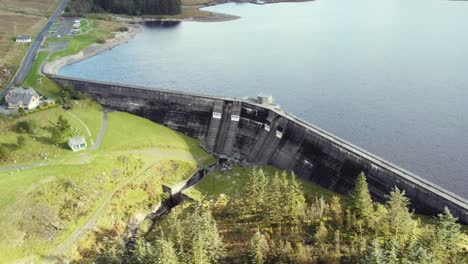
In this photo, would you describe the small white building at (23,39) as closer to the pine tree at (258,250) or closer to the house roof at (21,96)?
the house roof at (21,96)

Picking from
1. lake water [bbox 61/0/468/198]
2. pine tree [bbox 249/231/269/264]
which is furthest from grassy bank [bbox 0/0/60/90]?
pine tree [bbox 249/231/269/264]

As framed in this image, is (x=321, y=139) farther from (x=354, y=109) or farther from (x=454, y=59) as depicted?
(x=454, y=59)

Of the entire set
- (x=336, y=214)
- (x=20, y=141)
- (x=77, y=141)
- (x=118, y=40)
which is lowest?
(x=20, y=141)

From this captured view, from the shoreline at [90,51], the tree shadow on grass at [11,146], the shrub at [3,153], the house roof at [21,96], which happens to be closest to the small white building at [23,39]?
the shoreline at [90,51]

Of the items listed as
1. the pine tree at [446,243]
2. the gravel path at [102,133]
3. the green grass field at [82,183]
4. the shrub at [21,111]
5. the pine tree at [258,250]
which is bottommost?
the green grass field at [82,183]

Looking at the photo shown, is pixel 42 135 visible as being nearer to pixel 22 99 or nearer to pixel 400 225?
pixel 22 99

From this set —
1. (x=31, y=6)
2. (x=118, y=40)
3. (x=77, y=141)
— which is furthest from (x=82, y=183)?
(x=31, y=6)

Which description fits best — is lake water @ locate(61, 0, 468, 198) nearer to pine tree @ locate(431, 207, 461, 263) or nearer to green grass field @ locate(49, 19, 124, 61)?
green grass field @ locate(49, 19, 124, 61)

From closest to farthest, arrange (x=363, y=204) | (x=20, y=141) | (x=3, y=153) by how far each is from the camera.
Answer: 1. (x=363, y=204)
2. (x=3, y=153)
3. (x=20, y=141)
